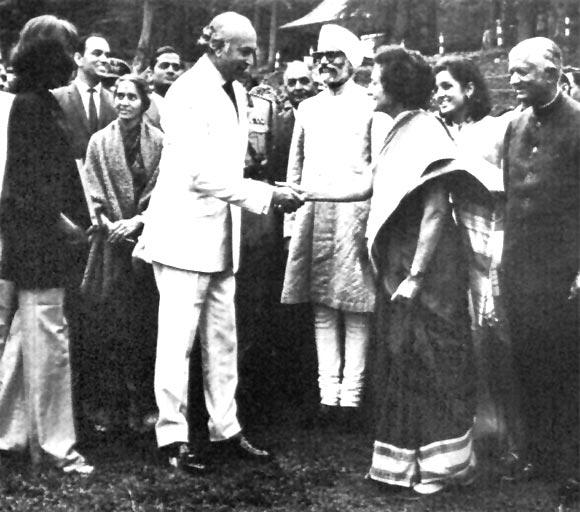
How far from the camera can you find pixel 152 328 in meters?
5.92

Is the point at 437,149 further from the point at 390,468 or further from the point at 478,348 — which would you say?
the point at 390,468

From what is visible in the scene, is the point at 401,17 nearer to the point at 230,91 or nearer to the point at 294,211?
the point at 230,91

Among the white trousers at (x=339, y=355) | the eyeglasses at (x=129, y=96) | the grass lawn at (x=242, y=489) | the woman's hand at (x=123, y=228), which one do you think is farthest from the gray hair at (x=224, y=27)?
the grass lawn at (x=242, y=489)

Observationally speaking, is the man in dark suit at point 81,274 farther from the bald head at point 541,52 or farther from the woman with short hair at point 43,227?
the bald head at point 541,52

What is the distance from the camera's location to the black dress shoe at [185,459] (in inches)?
197

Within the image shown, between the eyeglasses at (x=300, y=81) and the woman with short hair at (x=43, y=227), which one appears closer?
the woman with short hair at (x=43, y=227)

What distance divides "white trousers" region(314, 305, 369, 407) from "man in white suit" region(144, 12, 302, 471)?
1.13 meters

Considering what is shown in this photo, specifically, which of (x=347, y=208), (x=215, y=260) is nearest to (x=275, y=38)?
(x=347, y=208)

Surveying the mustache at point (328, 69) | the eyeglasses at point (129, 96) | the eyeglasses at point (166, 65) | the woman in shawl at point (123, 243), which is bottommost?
the woman in shawl at point (123, 243)

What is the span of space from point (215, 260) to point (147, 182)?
0.90m

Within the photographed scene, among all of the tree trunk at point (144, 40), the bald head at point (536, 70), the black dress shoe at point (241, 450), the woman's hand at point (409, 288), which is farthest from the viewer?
the tree trunk at point (144, 40)

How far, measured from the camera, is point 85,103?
6.85m

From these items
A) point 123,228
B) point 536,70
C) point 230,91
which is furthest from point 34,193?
point 536,70

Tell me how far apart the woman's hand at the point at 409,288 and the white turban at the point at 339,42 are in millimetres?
1966
